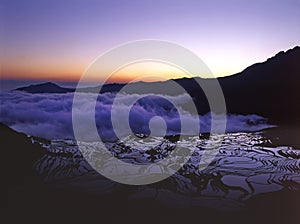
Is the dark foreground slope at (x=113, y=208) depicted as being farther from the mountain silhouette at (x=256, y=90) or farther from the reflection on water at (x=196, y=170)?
the mountain silhouette at (x=256, y=90)

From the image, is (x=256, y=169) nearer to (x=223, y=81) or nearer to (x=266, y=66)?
(x=223, y=81)

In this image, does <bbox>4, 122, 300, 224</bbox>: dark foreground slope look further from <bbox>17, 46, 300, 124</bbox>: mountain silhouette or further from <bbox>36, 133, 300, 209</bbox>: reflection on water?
<bbox>17, 46, 300, 124</bbox>: mountain silhouette

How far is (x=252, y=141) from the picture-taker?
5980mm

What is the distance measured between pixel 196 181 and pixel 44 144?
264cm

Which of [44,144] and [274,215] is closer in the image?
[274,215]

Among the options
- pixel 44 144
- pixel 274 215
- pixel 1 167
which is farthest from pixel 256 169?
pixel 1 167

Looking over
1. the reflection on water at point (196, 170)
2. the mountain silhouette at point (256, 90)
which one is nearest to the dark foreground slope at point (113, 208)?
the reflection on water at point (196, 170)

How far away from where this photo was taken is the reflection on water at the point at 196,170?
485 centimetres

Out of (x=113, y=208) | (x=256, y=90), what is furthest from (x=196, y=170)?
(x=256, y=90)

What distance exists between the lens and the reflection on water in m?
4.85

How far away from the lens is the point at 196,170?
5.34m

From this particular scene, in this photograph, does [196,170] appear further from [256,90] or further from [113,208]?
[256,90]

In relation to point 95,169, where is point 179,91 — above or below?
above

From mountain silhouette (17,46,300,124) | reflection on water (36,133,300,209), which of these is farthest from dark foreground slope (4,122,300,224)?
mountain silhouette (17,46,300,124)
